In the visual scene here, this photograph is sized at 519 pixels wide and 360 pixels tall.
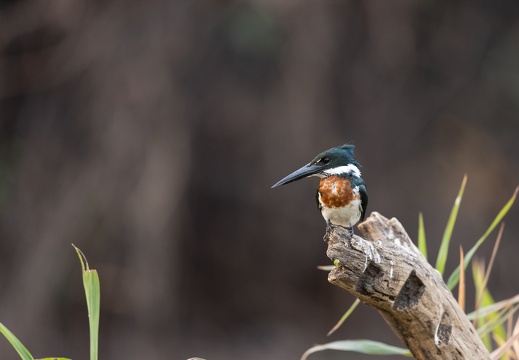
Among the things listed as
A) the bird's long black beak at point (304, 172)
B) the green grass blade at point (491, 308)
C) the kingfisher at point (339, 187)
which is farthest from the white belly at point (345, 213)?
the green grass blade at point (491, 308)

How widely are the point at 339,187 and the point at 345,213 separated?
0.07 metres

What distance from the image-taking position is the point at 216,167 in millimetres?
6375

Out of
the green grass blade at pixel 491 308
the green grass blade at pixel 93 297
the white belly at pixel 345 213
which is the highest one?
the white belly at pixel 345 213

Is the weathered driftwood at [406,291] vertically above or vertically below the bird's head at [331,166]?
below

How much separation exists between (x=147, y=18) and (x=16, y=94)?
1.08 m

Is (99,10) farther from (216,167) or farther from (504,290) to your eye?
(504,290)

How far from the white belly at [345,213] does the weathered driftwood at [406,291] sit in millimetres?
88

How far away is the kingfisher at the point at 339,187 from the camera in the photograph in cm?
228

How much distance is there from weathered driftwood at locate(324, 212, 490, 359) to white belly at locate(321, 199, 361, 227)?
9cm

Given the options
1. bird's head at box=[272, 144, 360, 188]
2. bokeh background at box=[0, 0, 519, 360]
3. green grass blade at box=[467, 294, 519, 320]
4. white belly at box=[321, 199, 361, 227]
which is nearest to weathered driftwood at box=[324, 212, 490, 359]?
white belly at box=[321, 199, 361, 227]

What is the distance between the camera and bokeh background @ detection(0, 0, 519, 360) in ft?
19.0

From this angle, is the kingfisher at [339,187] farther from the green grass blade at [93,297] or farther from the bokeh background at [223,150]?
the bokeh background at [223,150]

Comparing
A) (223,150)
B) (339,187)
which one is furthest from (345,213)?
(223,150)

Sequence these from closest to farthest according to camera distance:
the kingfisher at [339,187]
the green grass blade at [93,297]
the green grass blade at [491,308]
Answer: the green grass blade at [93,297] < the kingfisher at [339,187] < the green grass blade at [491,308]
